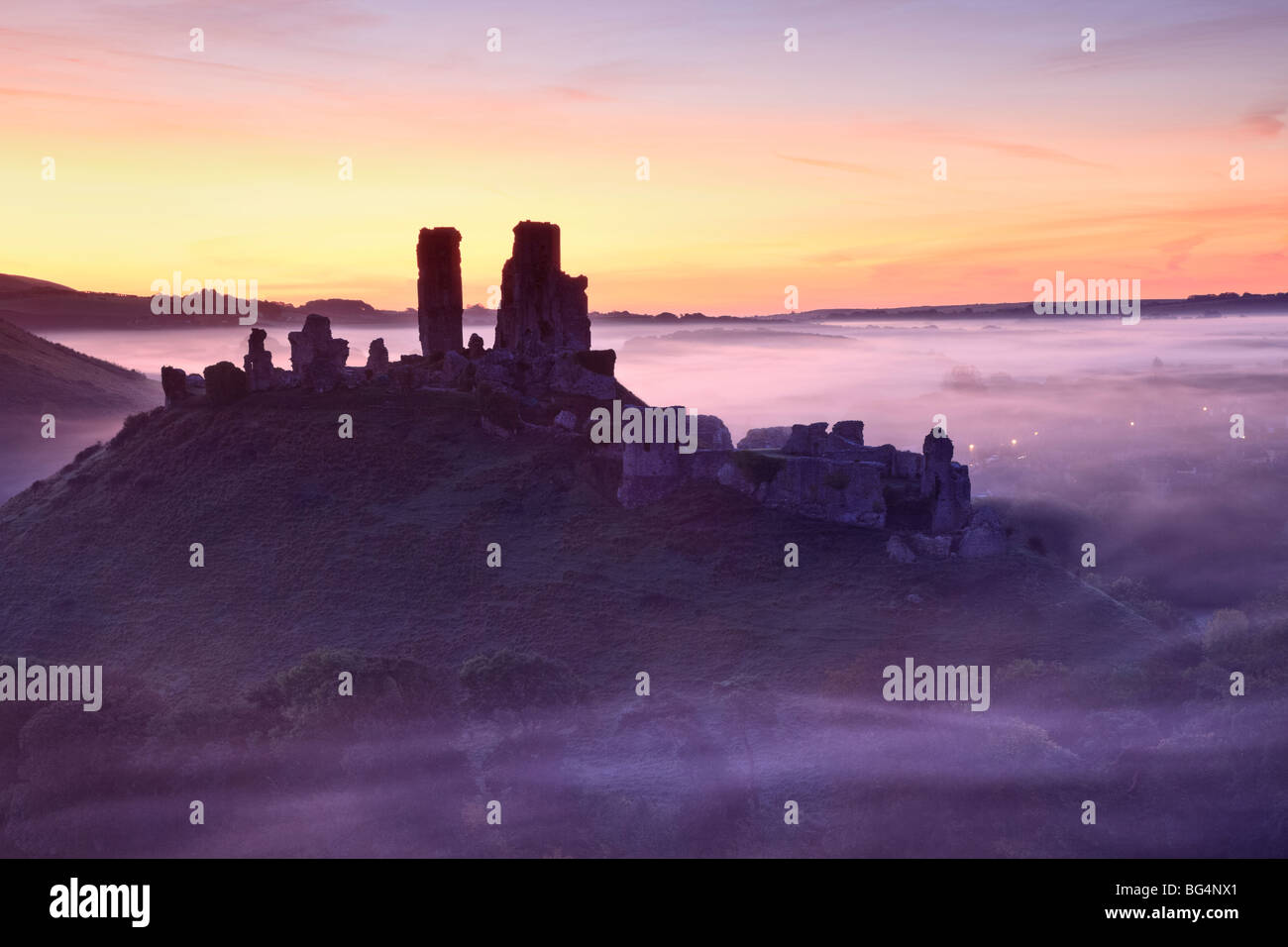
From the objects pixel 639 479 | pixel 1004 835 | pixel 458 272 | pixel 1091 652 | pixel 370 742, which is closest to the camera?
pixel 1004 835

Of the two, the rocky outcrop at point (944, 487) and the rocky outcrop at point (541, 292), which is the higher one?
the rocky outcrop at point (541, 292)

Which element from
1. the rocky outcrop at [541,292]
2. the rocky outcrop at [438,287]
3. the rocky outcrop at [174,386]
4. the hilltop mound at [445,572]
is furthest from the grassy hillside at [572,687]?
the rocky outcrop at [438,287]

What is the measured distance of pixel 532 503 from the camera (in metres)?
70.8

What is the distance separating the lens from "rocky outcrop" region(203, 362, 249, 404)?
84562 millimetres

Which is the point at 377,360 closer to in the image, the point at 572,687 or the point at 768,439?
the point at 768,439

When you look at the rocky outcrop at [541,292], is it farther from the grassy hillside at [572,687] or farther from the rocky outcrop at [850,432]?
the rocky outcrop at [850,432]

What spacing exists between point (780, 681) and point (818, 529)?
Result: 16.8 meters

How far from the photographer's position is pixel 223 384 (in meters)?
84.6

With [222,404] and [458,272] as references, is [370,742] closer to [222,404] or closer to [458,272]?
[222,404]

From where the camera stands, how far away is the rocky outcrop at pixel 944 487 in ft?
214

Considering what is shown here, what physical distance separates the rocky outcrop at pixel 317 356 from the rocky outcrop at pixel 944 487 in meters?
49.0

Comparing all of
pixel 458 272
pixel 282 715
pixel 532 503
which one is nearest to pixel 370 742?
pixel 282 715

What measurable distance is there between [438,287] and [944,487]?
177ft

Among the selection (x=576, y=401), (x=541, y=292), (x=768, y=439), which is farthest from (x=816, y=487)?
(x=541, y=292)
